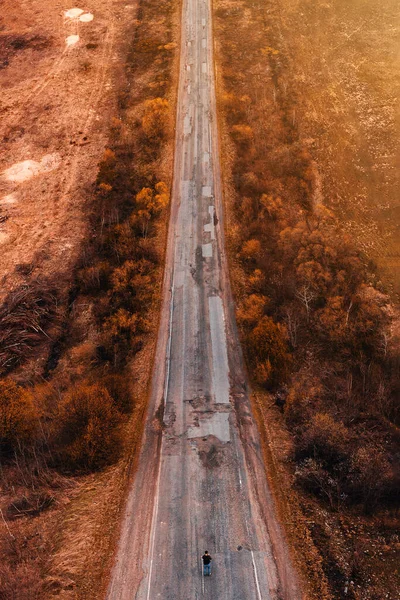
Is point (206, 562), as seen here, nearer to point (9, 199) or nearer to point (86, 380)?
point (86, 380)

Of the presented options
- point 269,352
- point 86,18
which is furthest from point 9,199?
point 86,18

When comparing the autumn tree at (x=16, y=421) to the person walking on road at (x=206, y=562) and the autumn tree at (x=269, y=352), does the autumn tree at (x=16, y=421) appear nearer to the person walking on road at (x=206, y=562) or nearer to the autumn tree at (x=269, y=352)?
the person walking on road at (x=206, y=562)

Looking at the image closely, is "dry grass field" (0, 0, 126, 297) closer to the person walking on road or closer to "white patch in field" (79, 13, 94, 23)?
"white patch in field" (79, 13, 94, 23)

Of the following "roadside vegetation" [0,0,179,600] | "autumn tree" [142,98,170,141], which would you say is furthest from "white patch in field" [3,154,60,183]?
"autumn tree" [142,98,170,141]

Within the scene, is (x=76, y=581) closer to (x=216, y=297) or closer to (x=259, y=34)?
(x=216, y=297)

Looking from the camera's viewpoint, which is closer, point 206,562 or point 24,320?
point 206,562

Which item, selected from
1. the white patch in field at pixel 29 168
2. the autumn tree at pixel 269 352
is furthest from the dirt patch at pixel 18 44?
the autumn tree at pixel 269 352

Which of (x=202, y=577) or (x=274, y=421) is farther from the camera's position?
(x=274, y=421)

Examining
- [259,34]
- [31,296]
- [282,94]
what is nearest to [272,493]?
[31,296]
